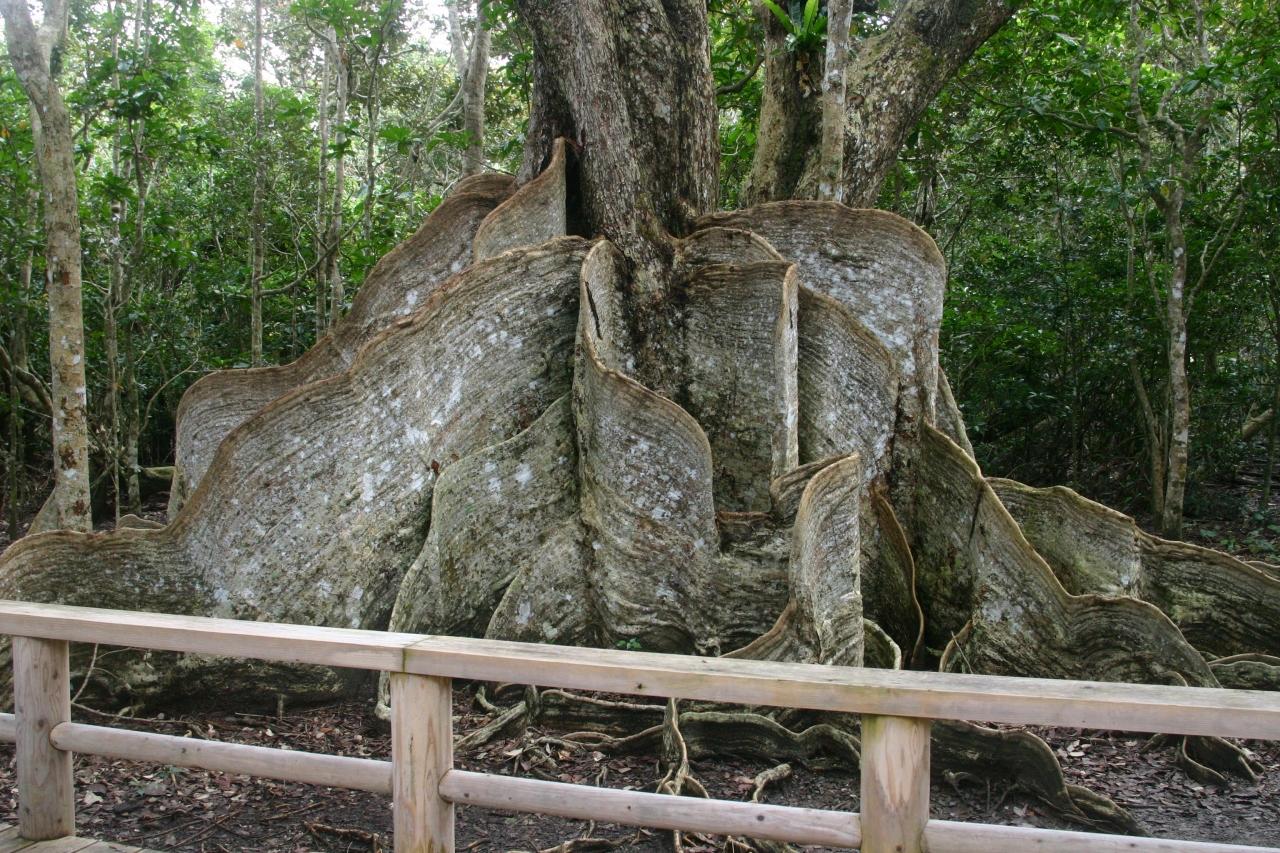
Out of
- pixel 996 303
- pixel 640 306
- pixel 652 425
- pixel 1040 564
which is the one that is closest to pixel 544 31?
pixel 640 306

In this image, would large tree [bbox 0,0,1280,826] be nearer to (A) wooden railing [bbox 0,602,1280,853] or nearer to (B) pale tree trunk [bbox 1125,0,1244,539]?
(A) wooden railing [bbox 0,602,1280,853]

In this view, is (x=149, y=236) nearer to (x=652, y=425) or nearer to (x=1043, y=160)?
(x=652, y=425)

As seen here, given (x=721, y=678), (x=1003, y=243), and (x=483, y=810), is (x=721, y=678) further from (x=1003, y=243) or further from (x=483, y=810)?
(x=1003, y=243)

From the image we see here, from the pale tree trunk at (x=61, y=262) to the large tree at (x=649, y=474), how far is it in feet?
1.65

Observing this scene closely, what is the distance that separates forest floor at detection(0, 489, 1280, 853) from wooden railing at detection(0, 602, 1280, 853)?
23.9 inches

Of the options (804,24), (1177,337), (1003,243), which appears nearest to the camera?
(804,24)

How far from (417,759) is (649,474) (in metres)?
1.80

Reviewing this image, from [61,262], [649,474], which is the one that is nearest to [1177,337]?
[649,474]

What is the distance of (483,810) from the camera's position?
3.47 metres

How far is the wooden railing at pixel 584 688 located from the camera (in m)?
2.12

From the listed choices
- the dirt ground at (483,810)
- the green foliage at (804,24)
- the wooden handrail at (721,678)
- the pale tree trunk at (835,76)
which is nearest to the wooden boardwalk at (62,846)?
the dirt ground at (483,810)

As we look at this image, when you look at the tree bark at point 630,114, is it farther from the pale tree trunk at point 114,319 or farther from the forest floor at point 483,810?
the pale tree trunk at point 114,319

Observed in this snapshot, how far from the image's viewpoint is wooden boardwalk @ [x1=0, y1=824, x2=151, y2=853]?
274 centimetres

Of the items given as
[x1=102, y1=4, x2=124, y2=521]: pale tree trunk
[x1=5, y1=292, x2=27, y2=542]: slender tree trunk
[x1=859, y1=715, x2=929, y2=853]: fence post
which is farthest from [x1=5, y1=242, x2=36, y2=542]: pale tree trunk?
[x1=859, y1=715, x2=929, y2=853]: fence post
